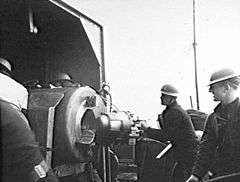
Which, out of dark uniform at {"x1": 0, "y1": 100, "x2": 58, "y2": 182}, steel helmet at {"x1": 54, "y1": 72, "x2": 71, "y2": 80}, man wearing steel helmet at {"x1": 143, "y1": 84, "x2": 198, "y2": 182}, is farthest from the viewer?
man wearing steel helmet at {"x1": 143, "y1": 84, "x2": 198, "y2": 182}

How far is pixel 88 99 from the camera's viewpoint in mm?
2752

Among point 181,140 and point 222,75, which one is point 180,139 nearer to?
point 181,140

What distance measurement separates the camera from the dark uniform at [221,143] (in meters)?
2.35

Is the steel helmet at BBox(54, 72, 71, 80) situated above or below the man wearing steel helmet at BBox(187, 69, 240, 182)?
above

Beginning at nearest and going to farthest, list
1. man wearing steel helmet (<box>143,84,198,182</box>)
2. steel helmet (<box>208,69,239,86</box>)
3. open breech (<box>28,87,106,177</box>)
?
open breech (<box>28,87,106,177</box>)
steel helmet (<box>208,69,239,86</box>)
man wearing steel helmet (<box>143,84,198,182</box>)

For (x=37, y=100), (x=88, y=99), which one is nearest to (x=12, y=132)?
(x=37, y=100)

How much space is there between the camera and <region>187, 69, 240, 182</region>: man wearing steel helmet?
2.35 metres

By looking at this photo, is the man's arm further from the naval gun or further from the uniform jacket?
the uniform jacket

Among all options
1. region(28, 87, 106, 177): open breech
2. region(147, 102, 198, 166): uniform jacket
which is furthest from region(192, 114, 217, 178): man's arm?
region(147, 102, 198, 166): uniform jacket

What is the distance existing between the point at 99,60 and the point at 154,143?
1.27 metres

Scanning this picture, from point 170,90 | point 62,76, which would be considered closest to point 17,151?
point 62,76

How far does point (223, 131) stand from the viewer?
2434 millimetres

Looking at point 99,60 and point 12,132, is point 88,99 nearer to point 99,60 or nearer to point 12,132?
point 99,60

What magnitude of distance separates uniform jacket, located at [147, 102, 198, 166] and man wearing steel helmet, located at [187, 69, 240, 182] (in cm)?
115
